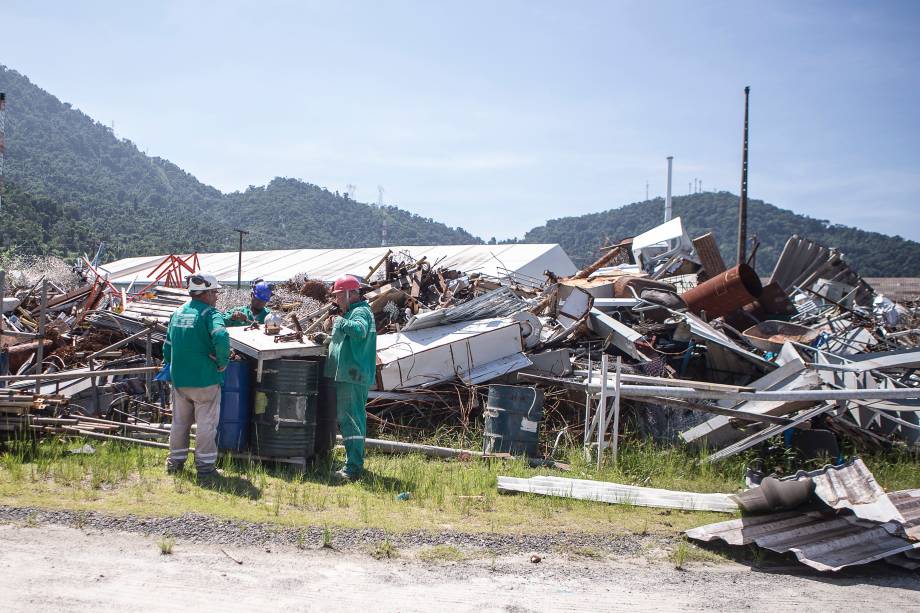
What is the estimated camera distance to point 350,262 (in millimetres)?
31578

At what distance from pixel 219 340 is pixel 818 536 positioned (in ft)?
17.3

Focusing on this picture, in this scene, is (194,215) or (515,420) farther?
(194,215)

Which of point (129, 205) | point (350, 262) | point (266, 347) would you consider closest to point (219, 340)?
point (266, 347)

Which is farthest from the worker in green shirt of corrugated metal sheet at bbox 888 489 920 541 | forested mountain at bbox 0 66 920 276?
forested mountain at bbox 0 66 920 276

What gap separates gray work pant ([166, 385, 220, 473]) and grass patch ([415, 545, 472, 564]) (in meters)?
2.56

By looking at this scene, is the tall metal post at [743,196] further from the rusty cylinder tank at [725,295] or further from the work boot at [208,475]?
the work boot at [208,475]

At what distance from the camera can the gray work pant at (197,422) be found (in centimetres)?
647

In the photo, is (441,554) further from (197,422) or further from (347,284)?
(347,284)

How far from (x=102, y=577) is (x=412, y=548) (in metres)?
2.02

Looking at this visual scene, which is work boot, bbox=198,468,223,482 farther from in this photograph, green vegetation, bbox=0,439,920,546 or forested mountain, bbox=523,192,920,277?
forested mountain, bbox=523,192,920,277

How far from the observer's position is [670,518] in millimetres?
6125

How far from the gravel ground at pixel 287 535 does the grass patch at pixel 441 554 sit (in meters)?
0.10

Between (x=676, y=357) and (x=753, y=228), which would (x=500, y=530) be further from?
(x=753, y=228)

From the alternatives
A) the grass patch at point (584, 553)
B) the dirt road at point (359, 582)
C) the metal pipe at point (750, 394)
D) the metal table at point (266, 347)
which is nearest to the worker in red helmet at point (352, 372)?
the metal table at point (266, 347)
